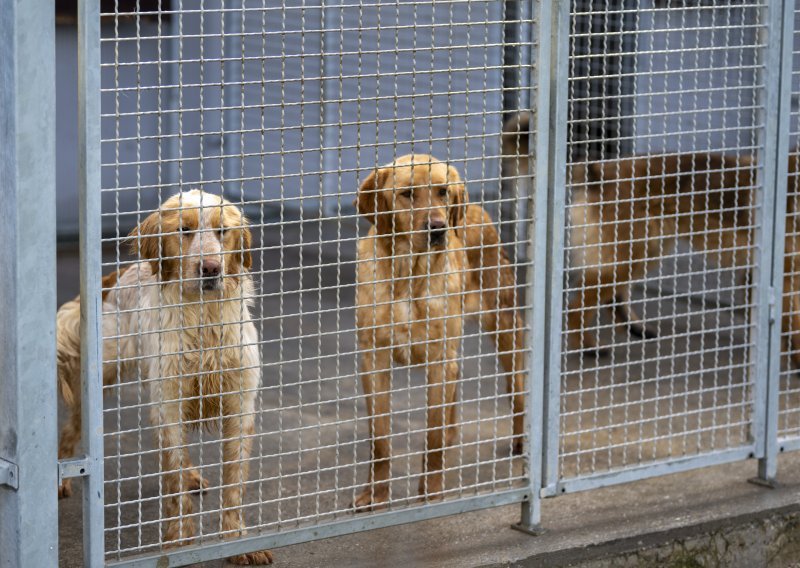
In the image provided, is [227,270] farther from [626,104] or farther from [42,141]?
[626,104]

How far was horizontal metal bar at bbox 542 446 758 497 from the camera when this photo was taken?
4320mm

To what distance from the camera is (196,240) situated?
12.3 ft

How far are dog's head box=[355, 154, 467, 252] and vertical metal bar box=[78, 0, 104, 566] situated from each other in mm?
1209

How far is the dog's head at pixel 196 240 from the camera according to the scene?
145 inches

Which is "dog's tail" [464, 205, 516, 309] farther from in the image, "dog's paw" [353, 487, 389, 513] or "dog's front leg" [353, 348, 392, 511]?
"dog's paw" [353, 487, 389, 513]

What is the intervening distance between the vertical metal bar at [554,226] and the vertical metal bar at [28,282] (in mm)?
1671

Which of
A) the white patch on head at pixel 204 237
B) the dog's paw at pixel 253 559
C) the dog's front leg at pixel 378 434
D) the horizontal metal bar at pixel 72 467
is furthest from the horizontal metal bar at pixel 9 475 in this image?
the dog's front leg at pixel 378 434

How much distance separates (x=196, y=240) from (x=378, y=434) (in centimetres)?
118

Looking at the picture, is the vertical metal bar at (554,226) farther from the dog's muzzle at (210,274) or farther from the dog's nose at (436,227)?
the dog's muzzle at (210,274)

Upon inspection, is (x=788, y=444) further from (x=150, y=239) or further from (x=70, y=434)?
(x=70, y=434)

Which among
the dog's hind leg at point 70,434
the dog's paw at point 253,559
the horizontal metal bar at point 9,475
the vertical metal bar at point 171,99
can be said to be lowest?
the dog's paw at point 253,559

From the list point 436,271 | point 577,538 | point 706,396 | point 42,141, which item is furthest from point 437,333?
point 706,396

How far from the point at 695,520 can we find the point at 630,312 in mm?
3204

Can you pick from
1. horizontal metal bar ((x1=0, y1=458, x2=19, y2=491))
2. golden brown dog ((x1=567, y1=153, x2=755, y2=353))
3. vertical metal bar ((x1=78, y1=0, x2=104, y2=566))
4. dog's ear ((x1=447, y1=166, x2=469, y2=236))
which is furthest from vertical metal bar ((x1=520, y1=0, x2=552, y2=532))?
golden brown dog ((x1=567, y1=153, x2=755, y2=353))
